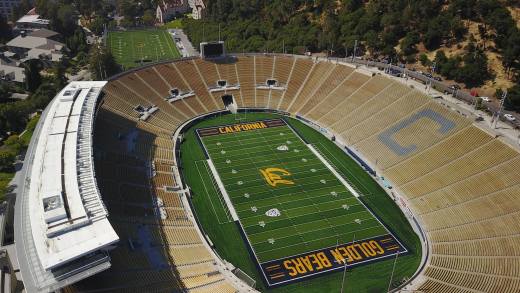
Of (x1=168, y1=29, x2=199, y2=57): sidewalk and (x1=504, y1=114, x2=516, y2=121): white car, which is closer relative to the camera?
(x1=504, y1=114, x2=516, y2=121): white car

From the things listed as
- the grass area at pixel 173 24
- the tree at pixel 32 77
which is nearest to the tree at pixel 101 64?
the tree at pixel 32 77

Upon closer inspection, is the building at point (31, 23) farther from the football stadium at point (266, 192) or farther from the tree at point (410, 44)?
the tree at point (410, 44)

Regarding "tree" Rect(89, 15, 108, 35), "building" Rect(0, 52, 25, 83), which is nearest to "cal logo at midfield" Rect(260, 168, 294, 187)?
"building" Rect(0, 52, 25, 83)

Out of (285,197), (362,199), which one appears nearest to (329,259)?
(285,197)

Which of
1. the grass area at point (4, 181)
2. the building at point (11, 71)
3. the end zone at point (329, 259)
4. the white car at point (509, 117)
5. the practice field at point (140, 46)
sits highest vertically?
the white car at point (509, 117)

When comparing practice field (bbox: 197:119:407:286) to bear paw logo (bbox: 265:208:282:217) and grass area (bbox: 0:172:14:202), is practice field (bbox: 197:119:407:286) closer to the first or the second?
bear paw logo (bbox: 265:208:282:217)

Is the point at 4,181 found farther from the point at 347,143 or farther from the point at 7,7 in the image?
the point at 7,7
